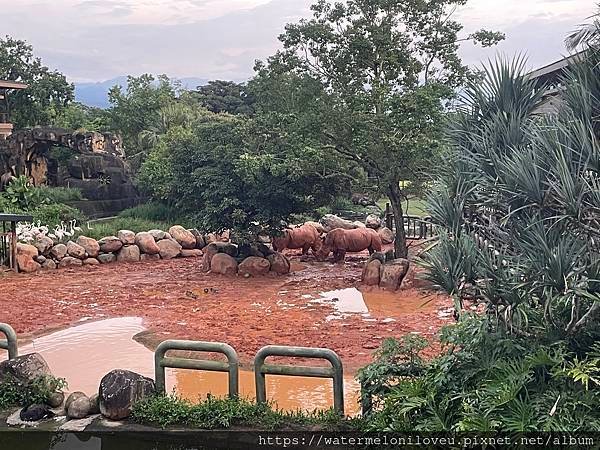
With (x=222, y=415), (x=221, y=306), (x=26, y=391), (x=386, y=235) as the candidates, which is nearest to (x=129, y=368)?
(x=26, y=391)

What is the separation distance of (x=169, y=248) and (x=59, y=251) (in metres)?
2.32

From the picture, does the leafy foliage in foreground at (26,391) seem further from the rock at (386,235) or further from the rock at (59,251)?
the rock at (386,235)

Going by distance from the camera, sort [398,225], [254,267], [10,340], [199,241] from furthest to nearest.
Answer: [199,241], [254,267], [398,225], [10,340]

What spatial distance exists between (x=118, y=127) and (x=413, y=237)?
44.2ft

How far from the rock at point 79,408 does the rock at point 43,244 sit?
8852 mm

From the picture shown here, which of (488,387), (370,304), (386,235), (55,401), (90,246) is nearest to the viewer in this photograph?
(488,387)

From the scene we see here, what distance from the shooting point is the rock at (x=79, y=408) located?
4527mm

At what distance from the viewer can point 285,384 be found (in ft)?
19.2

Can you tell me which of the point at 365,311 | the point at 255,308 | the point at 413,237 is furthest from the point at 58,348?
the point at 413,237

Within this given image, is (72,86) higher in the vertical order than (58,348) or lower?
higher

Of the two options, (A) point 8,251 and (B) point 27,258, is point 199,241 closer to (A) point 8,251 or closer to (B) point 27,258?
(B) point 27,258

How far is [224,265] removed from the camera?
12008 millimetres

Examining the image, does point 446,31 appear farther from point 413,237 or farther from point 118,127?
point 118,127

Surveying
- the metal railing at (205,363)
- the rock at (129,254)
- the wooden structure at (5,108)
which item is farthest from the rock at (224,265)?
the wooden structure at (5,108)
